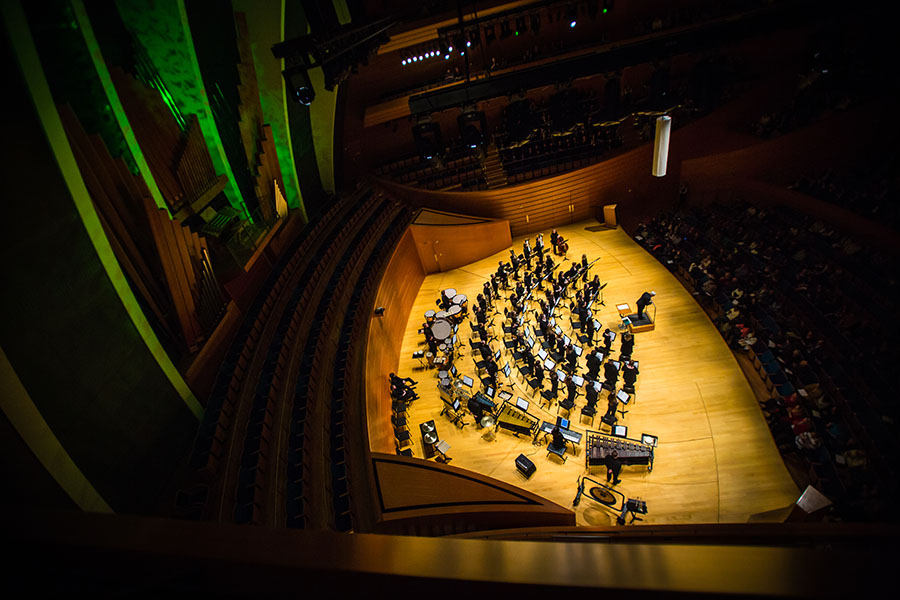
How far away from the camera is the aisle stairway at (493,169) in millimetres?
10336

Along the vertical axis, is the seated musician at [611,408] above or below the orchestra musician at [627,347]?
below

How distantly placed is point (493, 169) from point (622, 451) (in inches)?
297

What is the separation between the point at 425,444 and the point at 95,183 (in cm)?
494

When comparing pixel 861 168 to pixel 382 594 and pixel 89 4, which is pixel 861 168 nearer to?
pixel 382 594

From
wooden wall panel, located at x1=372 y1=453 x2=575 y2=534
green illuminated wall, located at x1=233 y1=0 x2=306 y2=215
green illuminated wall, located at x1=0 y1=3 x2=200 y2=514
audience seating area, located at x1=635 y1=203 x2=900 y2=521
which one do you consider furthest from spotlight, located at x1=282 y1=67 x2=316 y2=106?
audience seating area, located at x1=635 y1=203 x2=900 y2=521

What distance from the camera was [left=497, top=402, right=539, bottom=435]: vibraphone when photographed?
6062 mm

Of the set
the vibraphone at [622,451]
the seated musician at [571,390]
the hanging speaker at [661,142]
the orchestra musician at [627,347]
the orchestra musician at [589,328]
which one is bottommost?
the vibraphone at [622,451]

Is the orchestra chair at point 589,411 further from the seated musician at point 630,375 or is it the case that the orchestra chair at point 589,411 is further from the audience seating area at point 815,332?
the audience seating area at point 815,332

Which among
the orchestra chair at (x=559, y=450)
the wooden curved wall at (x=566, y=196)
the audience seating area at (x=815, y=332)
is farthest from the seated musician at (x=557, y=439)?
the wooden curved wall at (x=566, y=196)

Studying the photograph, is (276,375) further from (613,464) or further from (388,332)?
(613,464)

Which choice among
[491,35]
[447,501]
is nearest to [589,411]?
[447,501]

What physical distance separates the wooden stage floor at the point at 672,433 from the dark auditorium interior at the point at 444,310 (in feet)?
0.15

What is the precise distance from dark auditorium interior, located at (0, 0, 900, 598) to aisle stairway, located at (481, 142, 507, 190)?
224mm

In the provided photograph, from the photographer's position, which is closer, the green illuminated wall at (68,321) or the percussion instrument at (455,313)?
the green illuminated wall at (68,321)
